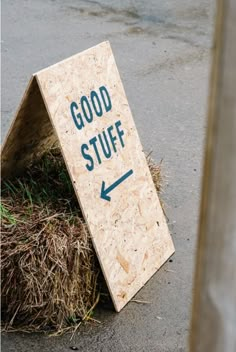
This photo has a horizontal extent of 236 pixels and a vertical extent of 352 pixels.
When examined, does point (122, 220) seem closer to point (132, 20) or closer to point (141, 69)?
point (141, 69)

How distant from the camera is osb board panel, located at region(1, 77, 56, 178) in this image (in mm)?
2803

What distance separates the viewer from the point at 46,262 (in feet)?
9.06

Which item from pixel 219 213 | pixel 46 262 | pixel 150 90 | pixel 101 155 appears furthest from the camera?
pixel 150 90

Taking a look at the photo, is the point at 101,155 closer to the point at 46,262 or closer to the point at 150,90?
the point at 46,262

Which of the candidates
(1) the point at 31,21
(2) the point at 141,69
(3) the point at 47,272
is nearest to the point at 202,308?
(3) the point at 47,272

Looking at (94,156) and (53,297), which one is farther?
(94,156)

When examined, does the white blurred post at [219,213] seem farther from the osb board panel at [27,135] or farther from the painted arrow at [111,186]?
the painted arrow at [111,186]

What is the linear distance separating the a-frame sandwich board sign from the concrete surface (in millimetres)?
133

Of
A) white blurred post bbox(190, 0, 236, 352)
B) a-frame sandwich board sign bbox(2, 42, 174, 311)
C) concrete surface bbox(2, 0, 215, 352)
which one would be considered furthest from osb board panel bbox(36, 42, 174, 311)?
white blurred post bbox(190, 0, 236, 352)

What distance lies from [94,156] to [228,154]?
2.26 meters

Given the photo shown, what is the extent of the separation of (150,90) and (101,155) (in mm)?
2416

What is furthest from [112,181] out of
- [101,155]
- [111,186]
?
[101,155]

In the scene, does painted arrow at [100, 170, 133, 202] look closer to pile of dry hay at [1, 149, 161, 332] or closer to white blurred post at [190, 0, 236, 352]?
pile of dry hay at [1, 149, 161, 332]

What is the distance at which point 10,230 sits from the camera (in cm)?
293
